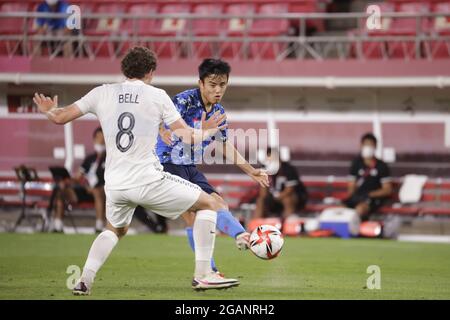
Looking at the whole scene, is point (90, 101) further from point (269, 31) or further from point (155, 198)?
point (269, 31)

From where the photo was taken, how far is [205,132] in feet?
27.6

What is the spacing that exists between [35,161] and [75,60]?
92.5 inches

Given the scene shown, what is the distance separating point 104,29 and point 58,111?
1323 cm

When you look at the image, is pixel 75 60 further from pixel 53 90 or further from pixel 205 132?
pixel 205 132

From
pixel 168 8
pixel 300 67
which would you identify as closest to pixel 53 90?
pixel 168 8

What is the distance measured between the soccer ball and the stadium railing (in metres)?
10.8

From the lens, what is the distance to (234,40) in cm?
2002

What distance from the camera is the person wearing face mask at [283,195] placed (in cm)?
1930

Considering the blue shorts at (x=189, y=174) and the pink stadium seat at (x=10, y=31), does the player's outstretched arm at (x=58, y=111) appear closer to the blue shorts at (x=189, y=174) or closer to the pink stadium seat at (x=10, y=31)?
the blue shorts at (x=189, y=174)

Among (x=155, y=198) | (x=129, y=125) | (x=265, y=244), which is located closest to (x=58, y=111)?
(x=129, y=125)

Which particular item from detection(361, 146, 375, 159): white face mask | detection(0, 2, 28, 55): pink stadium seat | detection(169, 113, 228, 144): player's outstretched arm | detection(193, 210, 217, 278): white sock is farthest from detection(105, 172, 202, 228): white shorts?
detection(0, 2, 28, 55): pink stadium seat

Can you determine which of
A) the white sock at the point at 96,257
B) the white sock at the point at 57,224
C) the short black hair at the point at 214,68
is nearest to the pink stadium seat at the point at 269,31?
the white sock at the point at 57,224

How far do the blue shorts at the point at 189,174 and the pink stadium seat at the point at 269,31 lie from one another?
11.0 metres

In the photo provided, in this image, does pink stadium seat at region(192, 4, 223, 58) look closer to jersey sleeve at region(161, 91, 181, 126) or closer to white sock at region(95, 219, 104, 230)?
white sock at region(95, 219, 104, 230)
